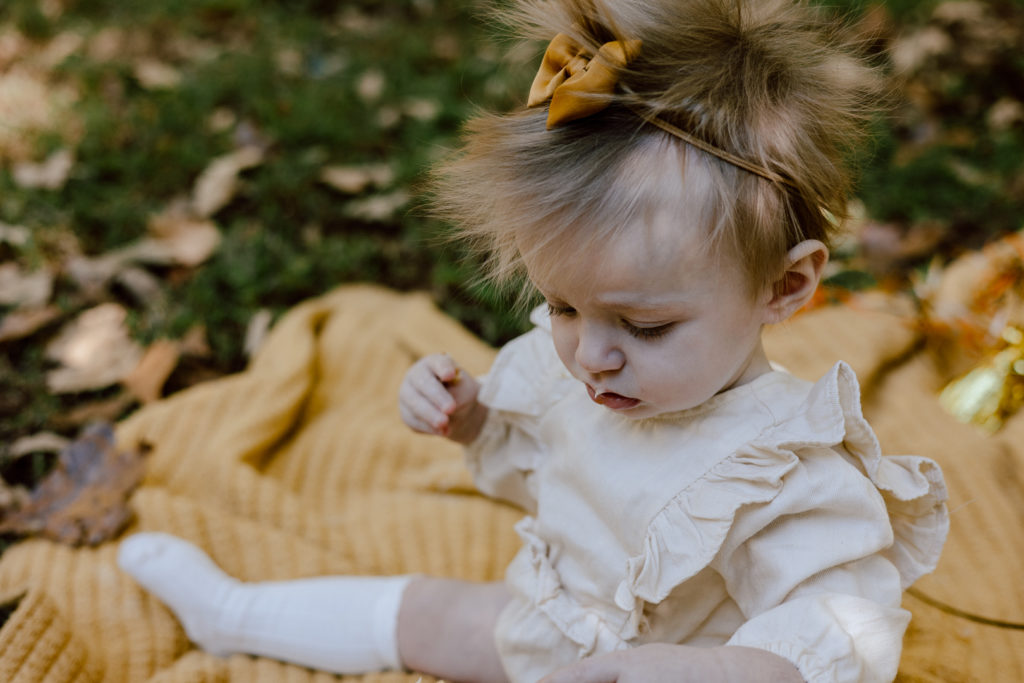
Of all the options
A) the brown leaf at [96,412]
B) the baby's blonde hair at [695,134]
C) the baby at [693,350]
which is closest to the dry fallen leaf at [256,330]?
the brown leaf at [96,412]

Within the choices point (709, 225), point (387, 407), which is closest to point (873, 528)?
point (709, 225)

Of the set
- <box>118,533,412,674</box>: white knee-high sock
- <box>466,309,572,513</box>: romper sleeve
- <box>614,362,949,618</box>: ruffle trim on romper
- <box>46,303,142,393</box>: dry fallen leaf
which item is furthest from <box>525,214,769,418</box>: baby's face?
<box>46,303,142,393</box>: dry fallen leaf

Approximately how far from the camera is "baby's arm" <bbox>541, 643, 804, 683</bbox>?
1021 mm

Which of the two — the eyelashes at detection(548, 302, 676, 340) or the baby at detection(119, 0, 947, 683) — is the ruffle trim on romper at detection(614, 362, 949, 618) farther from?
the eyelashes at detection(548, 302, 676, 340)

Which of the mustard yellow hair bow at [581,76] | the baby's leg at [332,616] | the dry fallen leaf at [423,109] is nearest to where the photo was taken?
the mustard yellow hair bow at [581,76]

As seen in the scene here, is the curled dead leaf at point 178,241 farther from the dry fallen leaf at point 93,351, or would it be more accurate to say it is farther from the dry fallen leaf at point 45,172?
the dry fallen leaf at point 45,172

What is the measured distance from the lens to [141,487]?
1895mm

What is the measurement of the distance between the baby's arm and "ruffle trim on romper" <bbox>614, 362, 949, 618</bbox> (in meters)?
Result: 0.11

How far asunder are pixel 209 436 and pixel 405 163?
1200 millimetres

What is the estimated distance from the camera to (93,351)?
7.32 ft

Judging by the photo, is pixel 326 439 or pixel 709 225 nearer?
Answer: pixel 709 225

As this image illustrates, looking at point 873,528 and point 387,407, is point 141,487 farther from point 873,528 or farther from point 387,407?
point 873,528

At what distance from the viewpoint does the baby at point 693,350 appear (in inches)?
40.8

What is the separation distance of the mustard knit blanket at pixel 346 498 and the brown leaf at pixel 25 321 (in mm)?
→ 483
